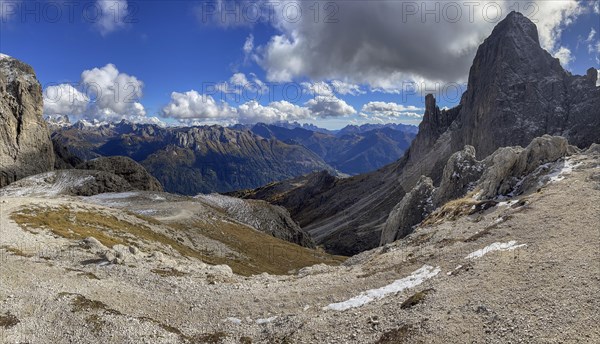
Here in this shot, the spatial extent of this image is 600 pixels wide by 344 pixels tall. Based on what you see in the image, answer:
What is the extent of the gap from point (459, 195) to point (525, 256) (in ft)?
169

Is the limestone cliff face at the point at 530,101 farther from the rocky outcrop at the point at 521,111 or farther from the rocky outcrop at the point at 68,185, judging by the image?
the rocky outcrop at the point at 68,185

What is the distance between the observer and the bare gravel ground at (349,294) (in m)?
19.7

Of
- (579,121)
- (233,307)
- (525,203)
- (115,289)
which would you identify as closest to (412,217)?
(525,203)

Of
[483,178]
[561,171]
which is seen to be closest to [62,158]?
[483,178]

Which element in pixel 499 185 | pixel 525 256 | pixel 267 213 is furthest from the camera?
pixel 267 213

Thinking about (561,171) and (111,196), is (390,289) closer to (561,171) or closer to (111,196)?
(561,171)

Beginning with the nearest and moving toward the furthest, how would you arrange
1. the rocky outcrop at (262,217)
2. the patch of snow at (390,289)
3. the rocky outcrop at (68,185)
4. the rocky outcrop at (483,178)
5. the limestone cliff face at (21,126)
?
the patch of snow at (390,289) < the rocky outcrop at (483,178) < the rocky outcrop at (68,185) < the rocky outcrop at (262,217) < the limestone cliff face at (21,126)

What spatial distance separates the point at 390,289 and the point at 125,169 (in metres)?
127

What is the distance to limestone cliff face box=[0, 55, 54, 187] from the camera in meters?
118

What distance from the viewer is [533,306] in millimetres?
19641

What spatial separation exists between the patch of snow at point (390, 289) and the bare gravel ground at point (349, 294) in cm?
33

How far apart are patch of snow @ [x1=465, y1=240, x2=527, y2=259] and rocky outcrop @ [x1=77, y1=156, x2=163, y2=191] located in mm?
121042

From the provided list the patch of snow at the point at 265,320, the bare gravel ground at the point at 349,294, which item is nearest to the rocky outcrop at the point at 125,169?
the bare gravel ground at the point at 349,294

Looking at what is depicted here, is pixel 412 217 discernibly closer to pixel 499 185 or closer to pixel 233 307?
pixel 499 185
